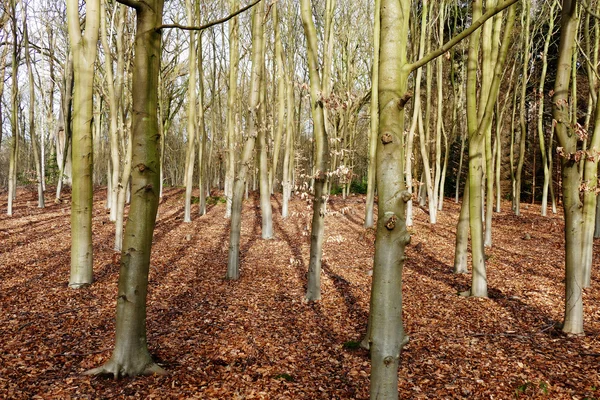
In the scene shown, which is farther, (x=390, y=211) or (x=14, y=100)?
(x=14, y=100)

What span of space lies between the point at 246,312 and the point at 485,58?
622 cm

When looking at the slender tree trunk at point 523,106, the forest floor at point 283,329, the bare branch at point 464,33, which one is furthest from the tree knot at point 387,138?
the slender tree trunk at point 523,106

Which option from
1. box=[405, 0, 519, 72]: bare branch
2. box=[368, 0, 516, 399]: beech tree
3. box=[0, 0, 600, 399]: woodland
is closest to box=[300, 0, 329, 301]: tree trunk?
box=[0, 0, 600, 399]: woodland

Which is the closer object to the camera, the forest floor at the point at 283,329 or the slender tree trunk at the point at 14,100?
the forest floor at the point at 283,329

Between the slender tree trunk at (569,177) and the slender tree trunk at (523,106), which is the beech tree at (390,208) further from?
the slender tree trunk at (523,106)

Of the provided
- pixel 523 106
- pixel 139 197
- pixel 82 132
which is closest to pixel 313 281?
pixel 139 197

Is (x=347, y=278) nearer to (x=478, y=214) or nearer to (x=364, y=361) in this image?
(x=478, y=214)

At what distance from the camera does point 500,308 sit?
20.1 feet

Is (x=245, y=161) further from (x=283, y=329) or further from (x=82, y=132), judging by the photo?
Answer: (x=283, y=329)

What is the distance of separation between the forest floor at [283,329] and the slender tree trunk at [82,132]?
64cm

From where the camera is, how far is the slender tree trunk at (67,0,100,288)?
20.4 ft

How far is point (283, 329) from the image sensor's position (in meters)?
5.29

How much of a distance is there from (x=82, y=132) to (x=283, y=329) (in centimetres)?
447

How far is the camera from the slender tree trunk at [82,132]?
621cm
